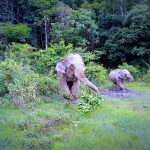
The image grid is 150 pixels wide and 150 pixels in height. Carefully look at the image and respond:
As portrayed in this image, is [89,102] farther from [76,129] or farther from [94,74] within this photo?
[94,74]

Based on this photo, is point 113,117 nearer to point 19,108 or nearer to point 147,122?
point 147,122

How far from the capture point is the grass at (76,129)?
5359mm

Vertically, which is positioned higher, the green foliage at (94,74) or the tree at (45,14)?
the tree at (45,14)

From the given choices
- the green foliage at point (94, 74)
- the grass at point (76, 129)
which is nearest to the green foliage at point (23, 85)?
the grass at point (76, 129)

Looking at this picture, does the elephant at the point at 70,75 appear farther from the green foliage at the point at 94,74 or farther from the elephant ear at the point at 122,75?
the green foliage at the point at 94,74

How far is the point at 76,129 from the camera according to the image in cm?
633

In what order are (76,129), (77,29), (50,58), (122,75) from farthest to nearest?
1. (77,29)
2. (50,58)
3. (122,75)
4. (76,129)

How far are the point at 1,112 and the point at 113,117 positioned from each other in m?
3.24

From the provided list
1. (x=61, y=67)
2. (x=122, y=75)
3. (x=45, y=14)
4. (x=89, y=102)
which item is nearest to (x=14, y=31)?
(x=45, y=14)

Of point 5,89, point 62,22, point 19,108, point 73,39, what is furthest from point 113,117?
point 62,22

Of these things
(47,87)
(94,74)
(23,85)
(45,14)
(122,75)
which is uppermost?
(45,14)

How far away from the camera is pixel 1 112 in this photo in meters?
8.08

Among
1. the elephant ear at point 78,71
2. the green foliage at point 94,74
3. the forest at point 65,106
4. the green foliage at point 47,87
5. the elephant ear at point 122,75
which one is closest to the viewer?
the forest at point 65,106

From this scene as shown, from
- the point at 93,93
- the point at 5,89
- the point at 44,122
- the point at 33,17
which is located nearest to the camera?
the point at 44,122
